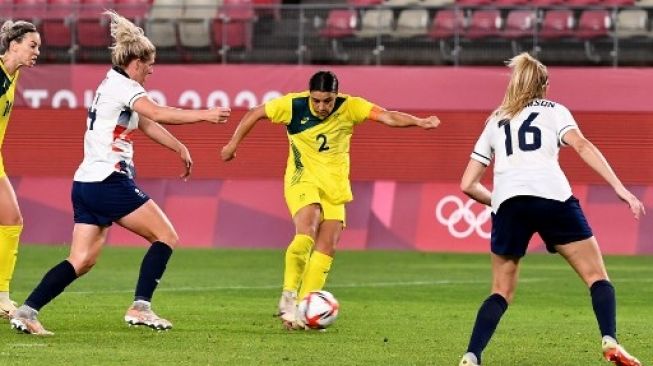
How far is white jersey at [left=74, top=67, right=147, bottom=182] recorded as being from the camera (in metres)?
13.0

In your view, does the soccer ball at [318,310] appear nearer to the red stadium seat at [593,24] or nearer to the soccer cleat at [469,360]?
the soccer cleat at [469,360]

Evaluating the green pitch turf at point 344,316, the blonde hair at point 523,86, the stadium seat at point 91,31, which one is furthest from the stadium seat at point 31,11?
the blonde hair at point 523,86

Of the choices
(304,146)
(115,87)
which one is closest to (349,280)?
(304,146)

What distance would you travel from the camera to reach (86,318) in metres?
14.4

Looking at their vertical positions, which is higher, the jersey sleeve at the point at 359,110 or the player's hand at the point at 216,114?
the player's hand at the point at 216,114

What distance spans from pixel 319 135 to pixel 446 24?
15.1m

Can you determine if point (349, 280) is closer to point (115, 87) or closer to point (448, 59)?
point (115, 87)

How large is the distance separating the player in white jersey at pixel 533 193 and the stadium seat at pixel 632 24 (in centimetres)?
1787

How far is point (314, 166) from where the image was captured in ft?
46.6

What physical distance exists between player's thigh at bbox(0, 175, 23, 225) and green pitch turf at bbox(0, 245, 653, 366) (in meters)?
0.87

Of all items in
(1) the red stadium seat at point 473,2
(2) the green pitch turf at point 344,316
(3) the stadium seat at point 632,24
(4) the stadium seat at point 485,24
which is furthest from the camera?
(1) the red stadium seat at point 473,2

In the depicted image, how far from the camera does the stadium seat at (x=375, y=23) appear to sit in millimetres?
29359

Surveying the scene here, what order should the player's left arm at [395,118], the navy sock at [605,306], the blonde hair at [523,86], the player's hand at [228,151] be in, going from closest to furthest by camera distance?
the navy sock at [605,306] < the blonde hair at [523,86] < the player's left arm at [395,118] < the player's hand at [228,151]

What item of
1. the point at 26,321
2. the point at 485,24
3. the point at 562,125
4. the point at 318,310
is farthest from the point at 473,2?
the point at 562,125
